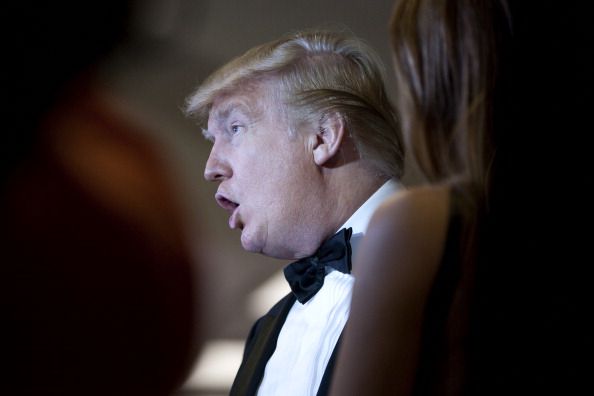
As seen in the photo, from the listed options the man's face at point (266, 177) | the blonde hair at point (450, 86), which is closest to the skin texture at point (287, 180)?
the man's face at point (266, 177)

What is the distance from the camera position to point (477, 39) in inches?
30.0

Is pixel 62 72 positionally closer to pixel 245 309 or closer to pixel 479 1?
pixel 479 1

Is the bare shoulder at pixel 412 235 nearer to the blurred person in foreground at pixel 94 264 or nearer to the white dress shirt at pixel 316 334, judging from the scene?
the white dress shirt at pixel 316 334

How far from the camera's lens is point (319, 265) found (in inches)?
52.0

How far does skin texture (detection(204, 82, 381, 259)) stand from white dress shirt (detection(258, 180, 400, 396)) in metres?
0.03

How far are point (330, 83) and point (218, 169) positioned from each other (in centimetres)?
25

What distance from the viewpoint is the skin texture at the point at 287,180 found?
1.29 meters

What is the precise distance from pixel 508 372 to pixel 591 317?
96 millimetres

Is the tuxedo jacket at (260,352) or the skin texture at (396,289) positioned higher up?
the tuxedo jacket at (260,352)

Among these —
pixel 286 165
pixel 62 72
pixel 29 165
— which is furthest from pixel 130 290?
pixel 62 72

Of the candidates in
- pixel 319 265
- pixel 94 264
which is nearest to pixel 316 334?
pixel 319 265

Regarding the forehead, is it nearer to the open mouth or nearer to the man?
the man

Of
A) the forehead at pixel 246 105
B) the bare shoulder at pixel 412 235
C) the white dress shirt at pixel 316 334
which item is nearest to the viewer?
the bare shoulder at pixel 412 235

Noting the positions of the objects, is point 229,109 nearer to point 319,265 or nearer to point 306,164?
point 306,164
